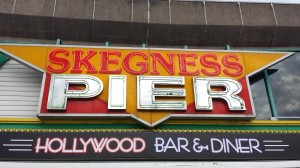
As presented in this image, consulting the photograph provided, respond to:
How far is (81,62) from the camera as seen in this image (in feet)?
33.6

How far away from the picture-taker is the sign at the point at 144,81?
370 inches

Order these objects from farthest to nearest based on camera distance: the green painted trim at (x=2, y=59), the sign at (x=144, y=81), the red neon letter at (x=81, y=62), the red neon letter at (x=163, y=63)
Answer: the green painted trim at (x=2, y=59), the red neon letter at (x=163, y=63), the red neon letter at (x=81, y=62), the sign at (x=144, y=81)

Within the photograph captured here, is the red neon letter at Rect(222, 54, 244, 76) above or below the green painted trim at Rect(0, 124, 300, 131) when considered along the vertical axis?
above

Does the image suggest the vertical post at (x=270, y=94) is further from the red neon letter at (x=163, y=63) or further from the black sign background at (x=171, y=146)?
the red neon letter at (x=163, y=63)

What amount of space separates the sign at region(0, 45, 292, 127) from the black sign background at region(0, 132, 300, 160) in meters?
0.68

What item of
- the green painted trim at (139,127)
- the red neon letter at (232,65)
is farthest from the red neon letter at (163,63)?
the green painted trim at (139,127)

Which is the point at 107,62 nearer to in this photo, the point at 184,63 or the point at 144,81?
the point at 144,81

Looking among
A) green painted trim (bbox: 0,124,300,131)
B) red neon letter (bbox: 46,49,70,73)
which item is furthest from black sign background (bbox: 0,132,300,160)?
red neon letter (bbox: 46,49,70,73)

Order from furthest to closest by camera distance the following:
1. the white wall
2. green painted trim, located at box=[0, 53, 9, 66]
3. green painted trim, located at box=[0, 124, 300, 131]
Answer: green painted trim, located at box=[0, 53, 9, 66] < the white wall < green painted trim, located at box=[0, 124, 300, 131]

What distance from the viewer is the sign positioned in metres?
9.41

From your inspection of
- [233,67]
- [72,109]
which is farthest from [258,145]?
[72,109]

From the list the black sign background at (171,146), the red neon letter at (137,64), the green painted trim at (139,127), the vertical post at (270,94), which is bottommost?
the black sign background at (171,146)

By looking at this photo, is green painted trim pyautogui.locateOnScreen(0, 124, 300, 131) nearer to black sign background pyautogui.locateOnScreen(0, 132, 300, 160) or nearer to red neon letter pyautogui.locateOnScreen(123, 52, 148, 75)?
black sign background pyautogui.locateOnScreen(0, 132, 300, 160)

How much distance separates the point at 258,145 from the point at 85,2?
378 inches
